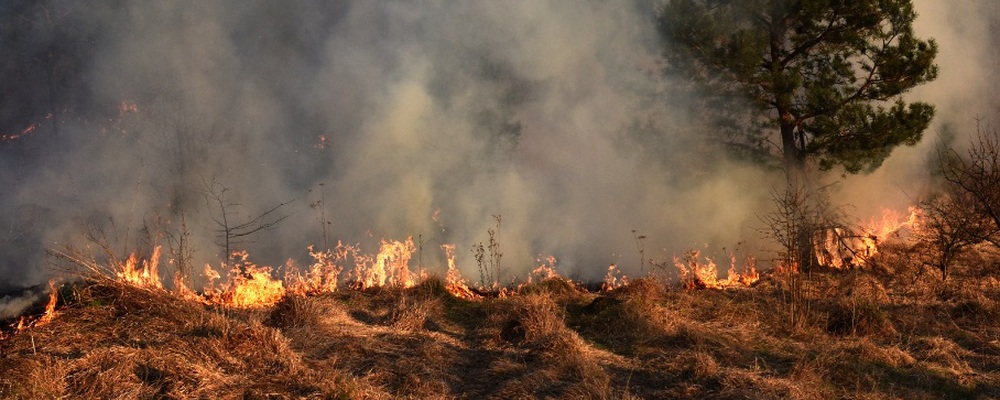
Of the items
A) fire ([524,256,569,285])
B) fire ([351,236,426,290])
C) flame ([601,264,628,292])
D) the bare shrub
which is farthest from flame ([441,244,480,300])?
the bare shrub

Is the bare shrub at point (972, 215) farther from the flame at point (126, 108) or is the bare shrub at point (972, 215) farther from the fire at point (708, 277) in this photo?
the flame at point (126, 108)

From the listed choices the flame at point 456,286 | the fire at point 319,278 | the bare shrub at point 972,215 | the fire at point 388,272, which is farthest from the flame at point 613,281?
the bare shrub at point 972,215

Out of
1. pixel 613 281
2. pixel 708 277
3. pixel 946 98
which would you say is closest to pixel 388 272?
pixel 613 281

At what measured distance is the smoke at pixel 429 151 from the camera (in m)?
11.5

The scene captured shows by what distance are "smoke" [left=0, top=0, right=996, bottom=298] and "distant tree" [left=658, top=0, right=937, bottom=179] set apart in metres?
1.54

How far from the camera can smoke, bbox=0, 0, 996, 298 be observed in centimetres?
1145

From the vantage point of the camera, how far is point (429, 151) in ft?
38.5

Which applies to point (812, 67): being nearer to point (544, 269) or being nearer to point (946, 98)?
point (544, 269)

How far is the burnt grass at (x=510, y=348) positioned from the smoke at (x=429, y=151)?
3594 mm

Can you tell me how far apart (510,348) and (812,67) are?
6.79 m

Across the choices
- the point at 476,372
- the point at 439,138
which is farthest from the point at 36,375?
the point at 439,138

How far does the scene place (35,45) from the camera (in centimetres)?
2172

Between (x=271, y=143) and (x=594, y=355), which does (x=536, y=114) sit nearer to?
(x=271, y=143)

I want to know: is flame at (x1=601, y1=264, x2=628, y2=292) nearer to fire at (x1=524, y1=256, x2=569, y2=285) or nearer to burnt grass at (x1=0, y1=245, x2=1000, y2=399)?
fire at (x1=524, y1=256, x2=569, y2=285)
